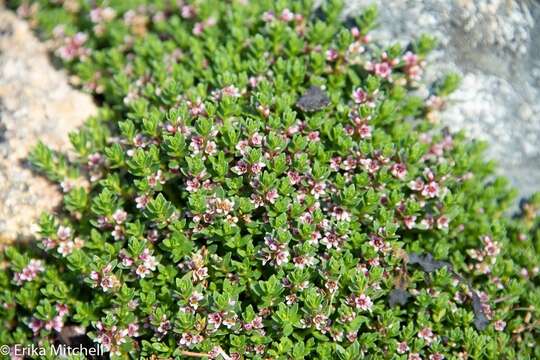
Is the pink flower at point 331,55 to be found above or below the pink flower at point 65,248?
above

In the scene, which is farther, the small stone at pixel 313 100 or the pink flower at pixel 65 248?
the small stone at pixel 313 100

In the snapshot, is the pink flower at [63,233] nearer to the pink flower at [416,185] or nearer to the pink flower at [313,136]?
the pink flower at [313,136]

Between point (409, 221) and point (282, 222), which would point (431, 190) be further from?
point (282, 222)

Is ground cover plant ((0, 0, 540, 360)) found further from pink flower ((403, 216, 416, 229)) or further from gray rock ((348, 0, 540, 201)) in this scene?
gray rock ((348, 0, 540, 201))

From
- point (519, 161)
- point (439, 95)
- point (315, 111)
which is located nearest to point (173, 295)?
point (315, 111)

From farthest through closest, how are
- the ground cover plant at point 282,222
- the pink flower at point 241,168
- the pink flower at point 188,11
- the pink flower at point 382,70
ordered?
the pink flower at point 188,11 < the pink flower at point 382,70 < the pink flower at point 241,168 < the ground cover plant at point 282,222

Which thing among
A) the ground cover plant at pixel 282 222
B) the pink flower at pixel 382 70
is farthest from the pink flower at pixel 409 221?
the pink flower at pixel 382 70

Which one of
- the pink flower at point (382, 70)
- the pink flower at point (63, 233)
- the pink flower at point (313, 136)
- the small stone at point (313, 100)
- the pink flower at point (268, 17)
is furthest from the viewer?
the pink flower at point (268, 17)

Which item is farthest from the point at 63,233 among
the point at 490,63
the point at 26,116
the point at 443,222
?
the point at 490,63

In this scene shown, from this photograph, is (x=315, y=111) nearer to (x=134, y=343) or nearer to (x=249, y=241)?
(x=249, y=241)

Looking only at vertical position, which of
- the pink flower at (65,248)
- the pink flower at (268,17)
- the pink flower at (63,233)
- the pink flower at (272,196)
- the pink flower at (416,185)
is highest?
the pink flower at (268,17)
